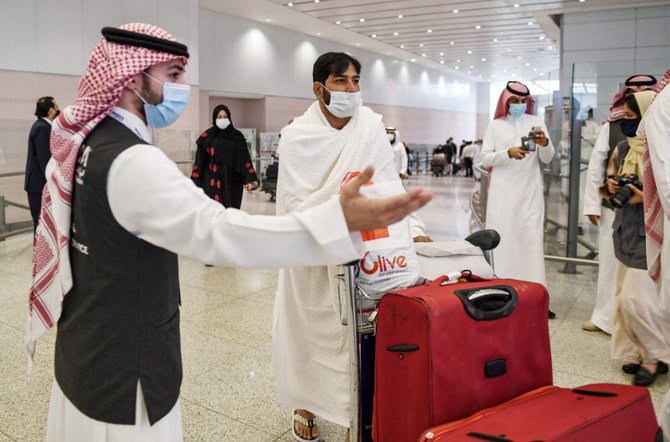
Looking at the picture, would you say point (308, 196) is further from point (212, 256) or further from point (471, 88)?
point (471, 88)

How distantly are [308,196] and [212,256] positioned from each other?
4.09 ft

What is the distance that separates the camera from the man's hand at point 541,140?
14.1 ft

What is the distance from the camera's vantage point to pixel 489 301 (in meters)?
1.90

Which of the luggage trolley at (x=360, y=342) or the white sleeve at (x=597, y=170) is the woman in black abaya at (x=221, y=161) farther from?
the luggage trolley at (x=360, y=342)

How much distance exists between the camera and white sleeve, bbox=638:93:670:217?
2.37 m

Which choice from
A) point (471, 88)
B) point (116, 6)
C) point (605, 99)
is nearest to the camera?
point (605, 99)

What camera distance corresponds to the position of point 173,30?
14.0 metres

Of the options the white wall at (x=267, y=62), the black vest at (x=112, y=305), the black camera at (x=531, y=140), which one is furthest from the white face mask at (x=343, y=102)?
the white wall at (x=267, y=62)

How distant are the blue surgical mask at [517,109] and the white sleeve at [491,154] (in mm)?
209

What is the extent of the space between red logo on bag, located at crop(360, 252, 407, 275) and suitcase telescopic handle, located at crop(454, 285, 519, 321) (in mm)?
368

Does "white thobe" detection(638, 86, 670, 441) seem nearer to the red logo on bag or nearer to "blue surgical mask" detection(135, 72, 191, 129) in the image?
the red logo on bag

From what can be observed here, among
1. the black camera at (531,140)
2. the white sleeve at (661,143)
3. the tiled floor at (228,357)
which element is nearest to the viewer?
the white sleeve at (661,143)

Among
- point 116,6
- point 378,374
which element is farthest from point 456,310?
point 116,6

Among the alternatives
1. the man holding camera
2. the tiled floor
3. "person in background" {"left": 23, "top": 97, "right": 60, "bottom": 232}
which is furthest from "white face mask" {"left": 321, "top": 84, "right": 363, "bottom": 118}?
"person in background" {"left": 23, "top": 97, "right": 60, "bottom": 232}
